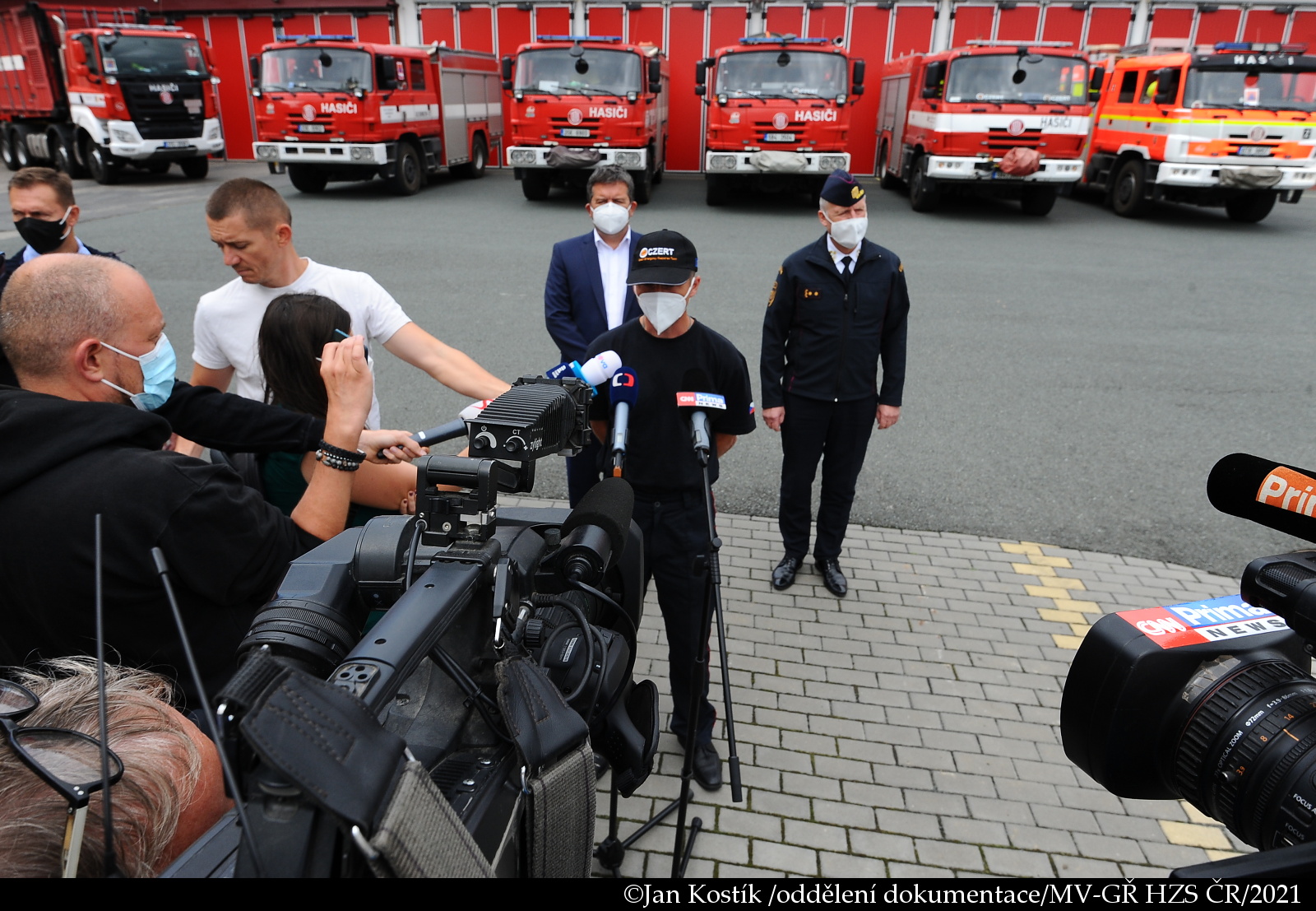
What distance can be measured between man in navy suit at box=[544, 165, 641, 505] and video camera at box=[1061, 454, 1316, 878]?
9.67ft

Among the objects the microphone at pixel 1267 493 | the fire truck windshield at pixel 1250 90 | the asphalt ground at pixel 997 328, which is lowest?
the asphalt ground at pixel 997 328

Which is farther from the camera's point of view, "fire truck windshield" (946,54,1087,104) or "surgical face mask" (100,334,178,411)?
"fire truck windshield" (946,54,1087,104)

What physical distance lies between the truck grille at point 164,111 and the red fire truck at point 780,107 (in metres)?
12.0

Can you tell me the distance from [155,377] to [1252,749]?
101 inches

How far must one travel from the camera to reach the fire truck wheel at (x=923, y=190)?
1516 cm

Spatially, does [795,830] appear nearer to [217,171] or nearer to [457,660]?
[457,660]

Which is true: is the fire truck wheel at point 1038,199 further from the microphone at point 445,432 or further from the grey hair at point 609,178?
the microphone at point 445,432

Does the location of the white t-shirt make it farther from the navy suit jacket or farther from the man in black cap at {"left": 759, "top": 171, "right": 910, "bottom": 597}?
the man in black cap at {"left": 759, "top": 171, "right": 910, "bottom": 597}

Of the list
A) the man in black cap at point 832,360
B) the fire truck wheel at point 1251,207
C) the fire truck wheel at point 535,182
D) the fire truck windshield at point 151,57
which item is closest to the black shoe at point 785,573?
the man in black cap at point 832,360

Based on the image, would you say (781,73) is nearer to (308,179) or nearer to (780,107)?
(780,107)

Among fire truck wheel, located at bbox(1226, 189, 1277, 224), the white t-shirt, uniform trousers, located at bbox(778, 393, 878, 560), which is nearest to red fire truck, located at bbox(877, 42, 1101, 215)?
fire truck wheel, located at bbox(1226, 189, 1277, 224)

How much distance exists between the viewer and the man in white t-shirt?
9.78ft

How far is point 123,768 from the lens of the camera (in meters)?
1.11

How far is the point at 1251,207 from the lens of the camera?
48.9 ft
